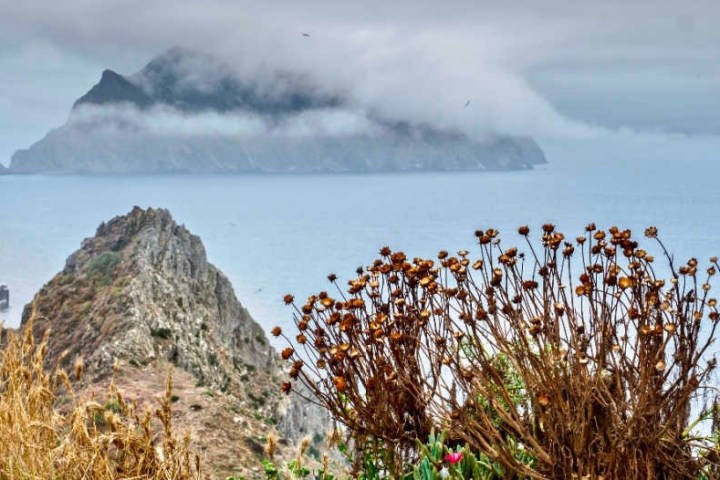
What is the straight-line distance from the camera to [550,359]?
13.1 feet

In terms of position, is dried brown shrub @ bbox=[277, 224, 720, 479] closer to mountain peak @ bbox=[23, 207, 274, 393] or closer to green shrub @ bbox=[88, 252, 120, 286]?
mountain peak @ bbox=[23, 207, 274, 393]

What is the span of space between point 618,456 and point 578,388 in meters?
0.40

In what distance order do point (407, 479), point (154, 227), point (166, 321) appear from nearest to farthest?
point (407, 479) → point (166, 321) → point (154, 227)

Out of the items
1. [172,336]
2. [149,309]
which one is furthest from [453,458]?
[149,309]

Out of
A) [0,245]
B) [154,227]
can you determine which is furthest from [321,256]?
[154,227]

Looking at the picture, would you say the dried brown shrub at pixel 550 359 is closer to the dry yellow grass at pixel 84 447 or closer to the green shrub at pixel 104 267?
the dry yellow grass at pixel 84 447

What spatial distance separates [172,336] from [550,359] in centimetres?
785

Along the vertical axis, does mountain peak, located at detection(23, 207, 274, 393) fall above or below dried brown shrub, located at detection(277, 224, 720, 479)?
above

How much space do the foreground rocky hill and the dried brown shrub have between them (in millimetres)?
1713

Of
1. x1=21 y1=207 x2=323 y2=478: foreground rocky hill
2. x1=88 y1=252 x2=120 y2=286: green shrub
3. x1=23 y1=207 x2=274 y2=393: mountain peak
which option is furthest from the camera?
x1=88 y1=252 x2=120 y2=286: green shrub

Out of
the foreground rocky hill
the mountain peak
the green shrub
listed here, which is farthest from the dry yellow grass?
the green shrub

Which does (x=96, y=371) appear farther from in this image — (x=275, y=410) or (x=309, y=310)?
(x=309, y=310)

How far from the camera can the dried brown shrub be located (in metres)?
3.50

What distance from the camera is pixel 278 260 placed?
133m
